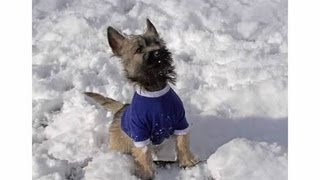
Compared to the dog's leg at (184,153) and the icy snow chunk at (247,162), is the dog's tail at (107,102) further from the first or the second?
the icy snow chunk at (247,162)

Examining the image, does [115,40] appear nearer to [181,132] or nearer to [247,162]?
[181,132]

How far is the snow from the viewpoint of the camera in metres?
3.62

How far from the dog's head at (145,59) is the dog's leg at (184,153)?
373 mm

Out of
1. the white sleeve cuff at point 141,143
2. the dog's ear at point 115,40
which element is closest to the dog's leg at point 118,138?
the white sleeve cuff at point 141,143

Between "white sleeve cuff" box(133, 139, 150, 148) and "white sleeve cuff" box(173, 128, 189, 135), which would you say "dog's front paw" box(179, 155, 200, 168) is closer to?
"white sleeve cuff" box(173, 128, 189, 135)

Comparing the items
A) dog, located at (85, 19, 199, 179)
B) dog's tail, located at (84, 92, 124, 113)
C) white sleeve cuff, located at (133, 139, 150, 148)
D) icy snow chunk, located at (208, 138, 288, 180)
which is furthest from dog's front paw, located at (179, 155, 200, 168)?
dog's tail, located at (84, 92, 124, 113)

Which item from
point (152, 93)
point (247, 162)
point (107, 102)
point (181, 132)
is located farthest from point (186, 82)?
point (247, 162)

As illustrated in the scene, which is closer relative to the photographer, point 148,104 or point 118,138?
point 148,104

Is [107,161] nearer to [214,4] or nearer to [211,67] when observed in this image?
[211,67]

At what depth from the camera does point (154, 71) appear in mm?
3533

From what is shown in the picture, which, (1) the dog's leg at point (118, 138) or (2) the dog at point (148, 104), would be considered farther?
(1) the dog's leg at point (118, 138)

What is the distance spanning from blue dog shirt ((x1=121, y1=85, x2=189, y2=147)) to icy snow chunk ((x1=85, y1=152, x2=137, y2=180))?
5.5 inches

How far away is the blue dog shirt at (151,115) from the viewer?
3525mm

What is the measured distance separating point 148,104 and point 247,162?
2.20 ft
